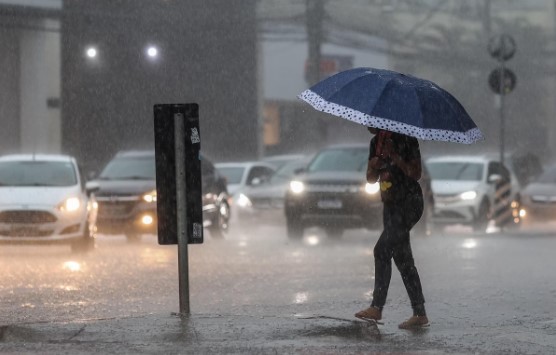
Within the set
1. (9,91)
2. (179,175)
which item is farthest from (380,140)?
(9,91)

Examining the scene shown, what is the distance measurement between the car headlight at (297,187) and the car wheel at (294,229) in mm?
472

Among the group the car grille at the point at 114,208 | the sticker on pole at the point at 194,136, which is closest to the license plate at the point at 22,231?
the car grille at the point at 114,208

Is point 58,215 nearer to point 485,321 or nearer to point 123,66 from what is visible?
point 485,321

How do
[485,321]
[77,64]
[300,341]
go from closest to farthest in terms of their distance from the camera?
[300,341] → [485,321] → [77,64]

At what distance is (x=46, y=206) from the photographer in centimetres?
2125

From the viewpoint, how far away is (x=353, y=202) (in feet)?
78.3

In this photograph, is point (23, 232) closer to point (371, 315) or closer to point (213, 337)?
point (371, 315)

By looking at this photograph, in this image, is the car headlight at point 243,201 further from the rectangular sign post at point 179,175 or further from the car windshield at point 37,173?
the rectangular sign post at point 179,175

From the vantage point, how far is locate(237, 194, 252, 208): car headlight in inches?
1158

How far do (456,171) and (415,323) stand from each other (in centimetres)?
2003

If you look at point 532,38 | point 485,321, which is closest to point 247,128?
point 532,38

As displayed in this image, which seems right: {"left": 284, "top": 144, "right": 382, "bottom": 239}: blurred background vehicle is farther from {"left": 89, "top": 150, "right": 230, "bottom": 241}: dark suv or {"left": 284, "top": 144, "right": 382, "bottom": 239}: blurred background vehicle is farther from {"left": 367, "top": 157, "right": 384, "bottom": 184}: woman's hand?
{"left": 367, "top": 157, "right": 384, "bottom": 184}: woman's hand

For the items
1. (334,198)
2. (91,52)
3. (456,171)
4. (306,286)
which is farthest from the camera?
(91,52)

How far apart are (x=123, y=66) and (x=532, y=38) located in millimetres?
25149
